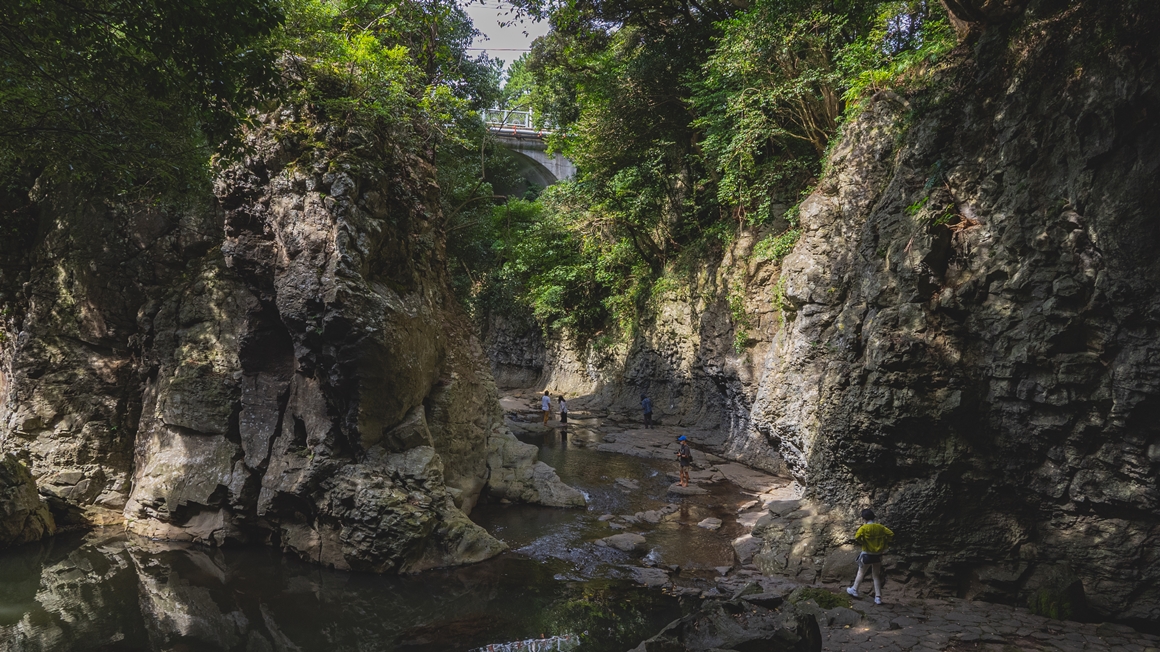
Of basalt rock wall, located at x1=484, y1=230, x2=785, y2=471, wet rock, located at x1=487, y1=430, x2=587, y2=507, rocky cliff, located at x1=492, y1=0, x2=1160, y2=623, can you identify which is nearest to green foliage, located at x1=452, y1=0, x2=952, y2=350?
basalt rock wall, located at x1=484, y1=230, x2=785, y2=471

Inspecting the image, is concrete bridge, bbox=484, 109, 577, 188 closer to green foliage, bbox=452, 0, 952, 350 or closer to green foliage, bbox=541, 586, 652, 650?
green foliage, bbox=452, 0, 952, 350


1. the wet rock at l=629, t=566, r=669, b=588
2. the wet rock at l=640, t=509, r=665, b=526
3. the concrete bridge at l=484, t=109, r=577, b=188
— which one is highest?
the concrete bridge at l=484, t=109, r=577, b=188

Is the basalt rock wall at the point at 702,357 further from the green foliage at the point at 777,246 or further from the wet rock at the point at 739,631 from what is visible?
the wet rock at the point at 739,631

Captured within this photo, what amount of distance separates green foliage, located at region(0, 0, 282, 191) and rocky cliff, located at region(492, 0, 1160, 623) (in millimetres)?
9510

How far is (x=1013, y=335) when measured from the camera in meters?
8.45

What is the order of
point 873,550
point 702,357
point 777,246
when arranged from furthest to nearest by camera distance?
1. point 702,357
2. point 777,246
3. point 873,550

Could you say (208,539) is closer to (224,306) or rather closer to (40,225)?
(224,306)

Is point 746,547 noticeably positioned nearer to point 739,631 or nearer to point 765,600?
point 765,600

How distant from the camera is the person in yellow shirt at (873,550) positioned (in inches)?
337

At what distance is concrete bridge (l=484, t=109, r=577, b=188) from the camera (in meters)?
36.8

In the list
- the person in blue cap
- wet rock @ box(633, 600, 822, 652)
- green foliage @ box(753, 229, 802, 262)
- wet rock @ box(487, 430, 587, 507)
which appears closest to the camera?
wet rock @ box(633, 600, 822, 652)

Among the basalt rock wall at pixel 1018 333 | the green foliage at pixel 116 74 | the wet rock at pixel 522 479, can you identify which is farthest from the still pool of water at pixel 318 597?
the green foliage at pixel 116 74

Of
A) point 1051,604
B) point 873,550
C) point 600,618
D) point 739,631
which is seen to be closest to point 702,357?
point 873,550

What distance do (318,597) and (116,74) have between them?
780 cm
